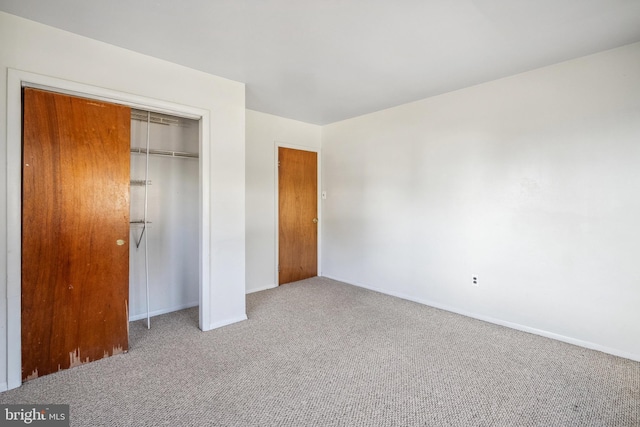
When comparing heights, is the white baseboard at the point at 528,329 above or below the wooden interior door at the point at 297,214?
below

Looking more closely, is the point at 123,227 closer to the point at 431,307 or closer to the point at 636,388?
the point at 431,307

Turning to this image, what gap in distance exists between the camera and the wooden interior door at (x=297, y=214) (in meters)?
4.60

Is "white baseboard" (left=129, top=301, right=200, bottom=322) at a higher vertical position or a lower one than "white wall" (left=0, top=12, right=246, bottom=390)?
lower

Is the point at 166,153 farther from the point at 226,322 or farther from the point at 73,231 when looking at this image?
the point at 226,322

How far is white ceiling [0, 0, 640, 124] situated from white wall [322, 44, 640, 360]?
0.36 m

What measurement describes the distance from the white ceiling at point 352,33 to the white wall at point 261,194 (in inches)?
44.9

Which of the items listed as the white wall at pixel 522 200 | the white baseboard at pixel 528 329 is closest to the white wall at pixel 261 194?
the white wall at pixel 522 200

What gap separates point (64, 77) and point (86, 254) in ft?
4.46

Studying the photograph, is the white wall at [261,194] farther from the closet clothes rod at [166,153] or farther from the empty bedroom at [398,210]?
the closet clothes rod at [166,153]

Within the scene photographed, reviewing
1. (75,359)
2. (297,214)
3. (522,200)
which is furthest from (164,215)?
(522,200)

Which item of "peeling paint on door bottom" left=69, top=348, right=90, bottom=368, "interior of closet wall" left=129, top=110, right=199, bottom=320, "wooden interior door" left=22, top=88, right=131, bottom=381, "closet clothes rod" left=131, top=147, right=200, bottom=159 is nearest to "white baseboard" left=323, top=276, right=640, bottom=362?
"interior of closet wall" left=129, top=110, right=199, bottom=320

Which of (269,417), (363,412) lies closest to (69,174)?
(269,417)

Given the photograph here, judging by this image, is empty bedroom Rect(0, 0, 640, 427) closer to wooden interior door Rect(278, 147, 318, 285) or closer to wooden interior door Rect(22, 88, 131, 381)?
wooden interior door Rect(22, 88, 131, 381)

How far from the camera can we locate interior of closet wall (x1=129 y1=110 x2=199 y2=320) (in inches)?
129
